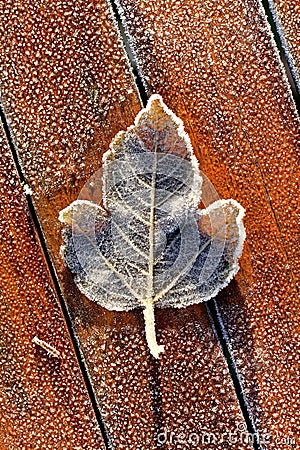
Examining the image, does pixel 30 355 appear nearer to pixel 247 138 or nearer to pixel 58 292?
pixel 58 292

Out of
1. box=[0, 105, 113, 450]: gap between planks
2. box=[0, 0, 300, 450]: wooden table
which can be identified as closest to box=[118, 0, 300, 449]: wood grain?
box=[0, 0, 300, 450]: wooden table

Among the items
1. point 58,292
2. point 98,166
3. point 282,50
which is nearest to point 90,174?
point 98,166

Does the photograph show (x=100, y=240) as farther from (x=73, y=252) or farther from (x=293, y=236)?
(x=293, y=236)

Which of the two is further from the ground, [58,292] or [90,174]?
[90,174]

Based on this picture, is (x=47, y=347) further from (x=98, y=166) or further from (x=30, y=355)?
(x=98, y=166)

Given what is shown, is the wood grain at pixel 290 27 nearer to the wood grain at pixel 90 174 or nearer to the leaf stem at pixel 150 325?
the wood grain at pixel 90 174

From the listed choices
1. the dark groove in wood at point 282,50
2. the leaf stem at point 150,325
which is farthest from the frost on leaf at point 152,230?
the dark groove in wood at point 282,50

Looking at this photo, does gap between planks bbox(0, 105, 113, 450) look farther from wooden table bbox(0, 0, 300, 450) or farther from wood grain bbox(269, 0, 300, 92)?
wood grain bbox(269, 0, 300, 92)
